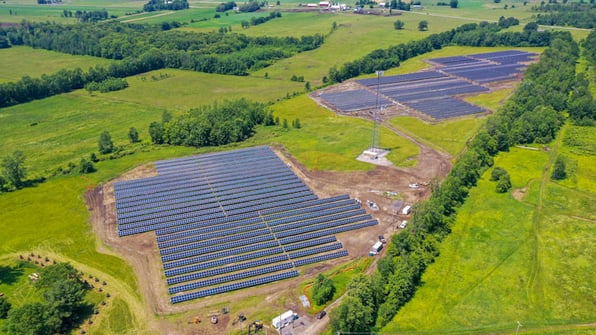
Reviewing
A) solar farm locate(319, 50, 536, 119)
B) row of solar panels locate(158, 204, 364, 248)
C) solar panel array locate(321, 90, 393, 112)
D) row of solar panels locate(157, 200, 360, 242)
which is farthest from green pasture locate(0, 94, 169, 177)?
solar farm locate(319, 50, 536, 119)

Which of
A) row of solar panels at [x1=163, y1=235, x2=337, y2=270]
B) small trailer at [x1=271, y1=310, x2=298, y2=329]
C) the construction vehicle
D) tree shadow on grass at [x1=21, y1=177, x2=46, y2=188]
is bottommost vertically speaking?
Answer: the construction vehicle

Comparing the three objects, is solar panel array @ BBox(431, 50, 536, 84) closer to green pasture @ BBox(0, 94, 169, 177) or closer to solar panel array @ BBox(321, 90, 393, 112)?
solar panel array @ BBox(321, 90, 393, 112)

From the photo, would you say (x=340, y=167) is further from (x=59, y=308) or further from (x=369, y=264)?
(x=59, y=308)

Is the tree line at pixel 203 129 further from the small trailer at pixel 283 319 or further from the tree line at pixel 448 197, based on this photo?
the small trailer at pixel 283 319

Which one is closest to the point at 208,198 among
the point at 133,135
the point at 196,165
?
the point at 196,165

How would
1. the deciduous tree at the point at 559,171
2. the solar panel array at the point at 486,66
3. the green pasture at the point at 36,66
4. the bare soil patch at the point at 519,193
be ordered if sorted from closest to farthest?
the bare soil patch at the point at 519,193 < the deciduous tree at the point at 559,171 < the solar panel array at the point at 486,66 < the green pasture at the point at 36,66

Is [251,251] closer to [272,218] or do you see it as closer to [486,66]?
[272,218]

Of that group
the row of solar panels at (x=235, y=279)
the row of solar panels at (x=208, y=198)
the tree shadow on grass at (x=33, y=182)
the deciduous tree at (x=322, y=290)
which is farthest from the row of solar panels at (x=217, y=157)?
the deciduous tree at (x=322, y=290)
